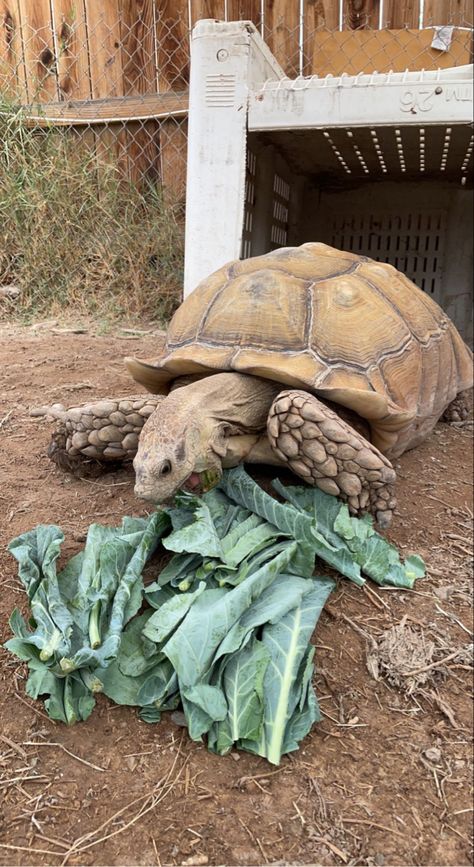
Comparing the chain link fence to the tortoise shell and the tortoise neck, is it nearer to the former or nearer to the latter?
the tortoise shell

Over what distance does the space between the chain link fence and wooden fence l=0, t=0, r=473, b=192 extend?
0.01 meters

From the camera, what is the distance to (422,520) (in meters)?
2.19

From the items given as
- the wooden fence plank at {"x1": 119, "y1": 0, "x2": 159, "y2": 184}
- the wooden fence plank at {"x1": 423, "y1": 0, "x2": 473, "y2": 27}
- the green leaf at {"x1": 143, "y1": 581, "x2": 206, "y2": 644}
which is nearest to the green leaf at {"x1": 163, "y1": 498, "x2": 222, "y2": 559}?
the green leaf at {"x1": 143, "y1": 581, "x2": 206, "y2": 644}

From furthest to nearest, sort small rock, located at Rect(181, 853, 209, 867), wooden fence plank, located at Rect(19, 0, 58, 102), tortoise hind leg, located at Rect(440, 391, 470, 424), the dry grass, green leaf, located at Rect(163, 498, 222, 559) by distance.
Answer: wooden fence plank, located at Rect(19, 0, 58, 102) < the dry grass < tortoise hind leg, located at Rect(440, 391, 470, 424) < green leaf, located at Rect(163, 498, 222, 559) < small rock, located at Rect(181, 853, 209, 867)

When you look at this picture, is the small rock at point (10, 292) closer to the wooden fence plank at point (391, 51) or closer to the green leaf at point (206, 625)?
the wooden fence plank at point (391, 51)

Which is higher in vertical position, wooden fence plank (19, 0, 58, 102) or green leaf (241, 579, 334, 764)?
wooden fence plank (19, 0, 58, 102)

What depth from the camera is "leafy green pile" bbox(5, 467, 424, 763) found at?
1.35 metres

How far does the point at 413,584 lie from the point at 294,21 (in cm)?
359

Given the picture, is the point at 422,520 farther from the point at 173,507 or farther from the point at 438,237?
the point at 438,237

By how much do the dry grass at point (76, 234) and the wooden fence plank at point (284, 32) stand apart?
50.4 inches

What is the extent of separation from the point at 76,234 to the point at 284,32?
81.3 inches

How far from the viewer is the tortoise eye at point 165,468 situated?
1.78 meters

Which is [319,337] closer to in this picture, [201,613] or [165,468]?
[165,468]

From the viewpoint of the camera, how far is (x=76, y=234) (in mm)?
4973
